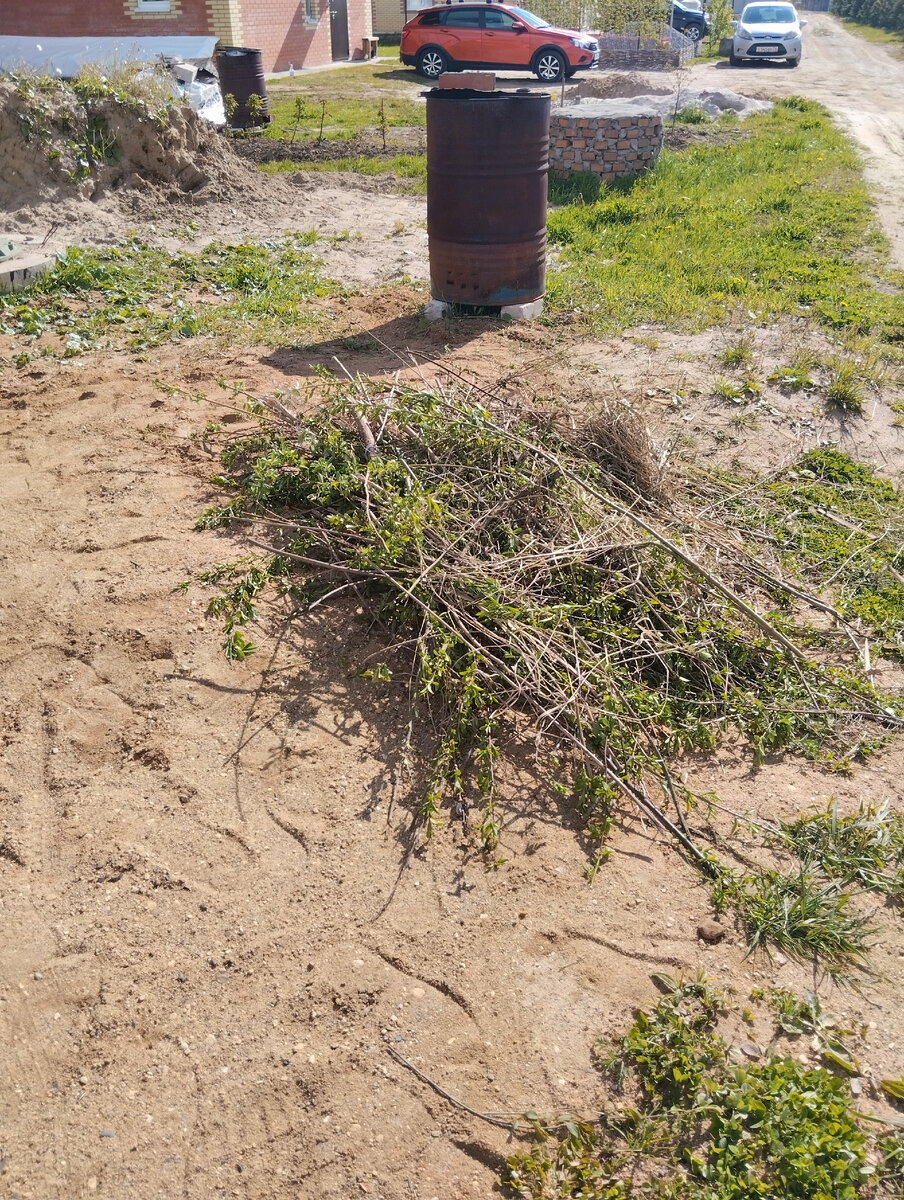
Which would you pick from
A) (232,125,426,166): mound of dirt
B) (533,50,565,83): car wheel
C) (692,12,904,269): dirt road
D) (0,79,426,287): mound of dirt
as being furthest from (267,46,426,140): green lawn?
(692,12,904,269): dirt road

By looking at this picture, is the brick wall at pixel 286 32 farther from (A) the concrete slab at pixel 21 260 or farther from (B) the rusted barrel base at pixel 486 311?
(B) the rusted barrel base at pixel 486 311

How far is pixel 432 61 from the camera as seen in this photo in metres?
22.2

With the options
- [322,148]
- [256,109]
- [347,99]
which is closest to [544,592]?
[322,148]

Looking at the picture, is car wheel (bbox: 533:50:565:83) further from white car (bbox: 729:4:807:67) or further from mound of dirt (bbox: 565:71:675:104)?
white car (bbox: 729:4:807:67)

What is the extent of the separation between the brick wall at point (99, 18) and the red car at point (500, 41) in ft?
16.6

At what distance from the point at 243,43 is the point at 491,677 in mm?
22250

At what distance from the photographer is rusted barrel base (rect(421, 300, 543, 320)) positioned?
278 inches

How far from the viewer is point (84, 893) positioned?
8.90ft

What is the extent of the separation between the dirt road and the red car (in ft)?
9.79

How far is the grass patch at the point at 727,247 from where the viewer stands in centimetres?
745

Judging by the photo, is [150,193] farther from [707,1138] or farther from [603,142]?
[707,1138]

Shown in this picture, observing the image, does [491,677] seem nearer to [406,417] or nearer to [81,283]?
[406,417]

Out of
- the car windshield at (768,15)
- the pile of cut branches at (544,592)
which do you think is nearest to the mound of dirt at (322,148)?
the pile of cut branches at (544,592)

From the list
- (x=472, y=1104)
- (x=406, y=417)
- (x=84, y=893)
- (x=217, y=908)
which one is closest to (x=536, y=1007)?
(x=472, y=1104)
